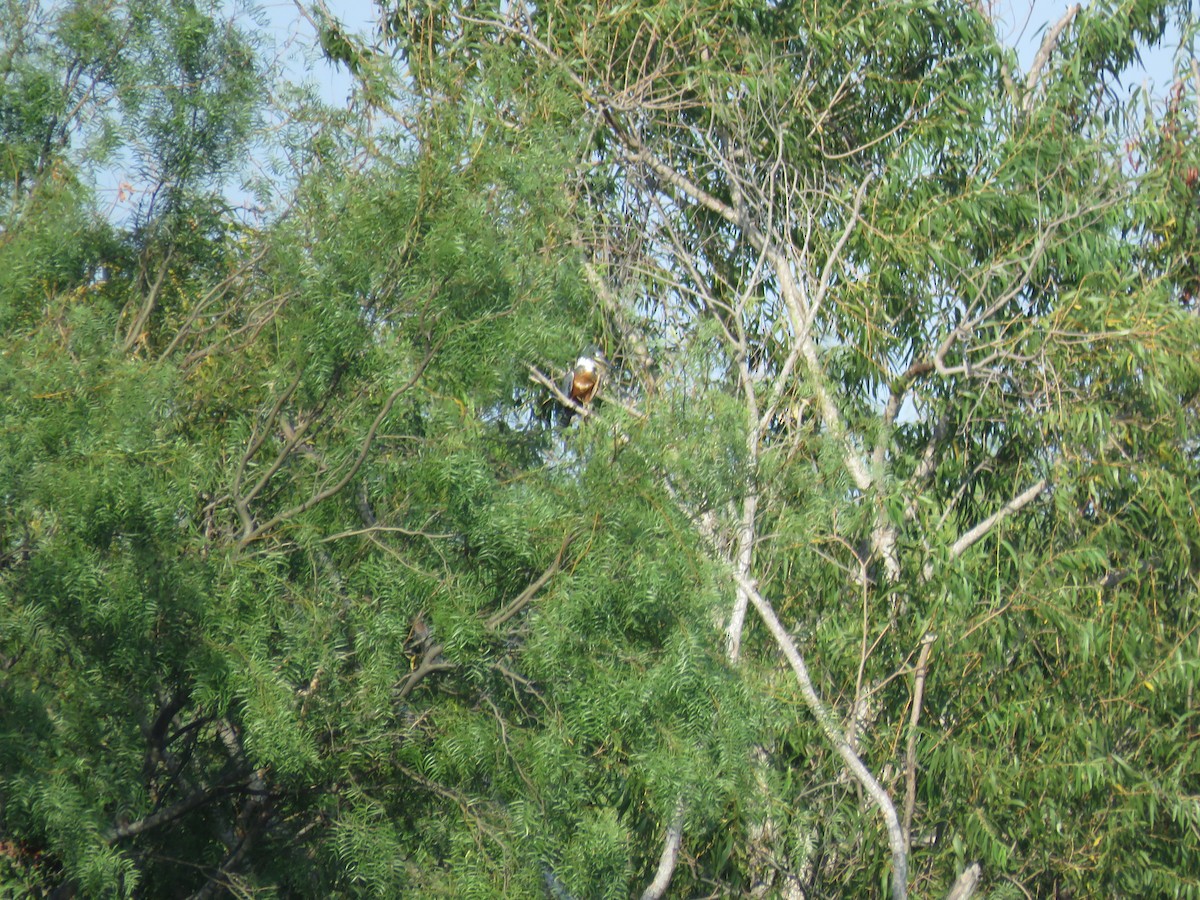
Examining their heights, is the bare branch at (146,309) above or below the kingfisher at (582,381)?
above

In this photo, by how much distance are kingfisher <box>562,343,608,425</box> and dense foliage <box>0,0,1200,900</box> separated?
0.15m

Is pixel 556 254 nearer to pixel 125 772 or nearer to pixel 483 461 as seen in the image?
pixel 483 461

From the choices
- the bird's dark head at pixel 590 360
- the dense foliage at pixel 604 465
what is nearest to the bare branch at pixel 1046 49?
the dense foliage at pixel 604 465

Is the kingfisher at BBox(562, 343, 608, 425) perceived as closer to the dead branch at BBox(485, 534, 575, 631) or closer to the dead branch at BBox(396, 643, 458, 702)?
the dead branch at BBox(485, 534, 575, 631)

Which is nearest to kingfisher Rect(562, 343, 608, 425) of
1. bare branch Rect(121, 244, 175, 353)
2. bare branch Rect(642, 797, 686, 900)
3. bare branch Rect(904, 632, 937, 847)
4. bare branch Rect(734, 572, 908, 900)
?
bare branch Rect(734, 572, 908, 900)

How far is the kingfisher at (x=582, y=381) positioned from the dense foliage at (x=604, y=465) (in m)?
0.15

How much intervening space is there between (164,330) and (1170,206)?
19.6 ft

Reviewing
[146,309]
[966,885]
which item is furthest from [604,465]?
[966,885]

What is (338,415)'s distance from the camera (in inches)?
259

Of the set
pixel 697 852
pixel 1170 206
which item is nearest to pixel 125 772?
pixel 697 852

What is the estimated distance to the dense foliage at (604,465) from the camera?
6203 mm

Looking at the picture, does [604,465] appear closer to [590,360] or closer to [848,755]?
[590,360]

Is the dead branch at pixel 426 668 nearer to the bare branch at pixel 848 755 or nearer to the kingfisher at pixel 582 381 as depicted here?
the kingfisher at pixel 582 381

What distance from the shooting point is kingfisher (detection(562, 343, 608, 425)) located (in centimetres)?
754
